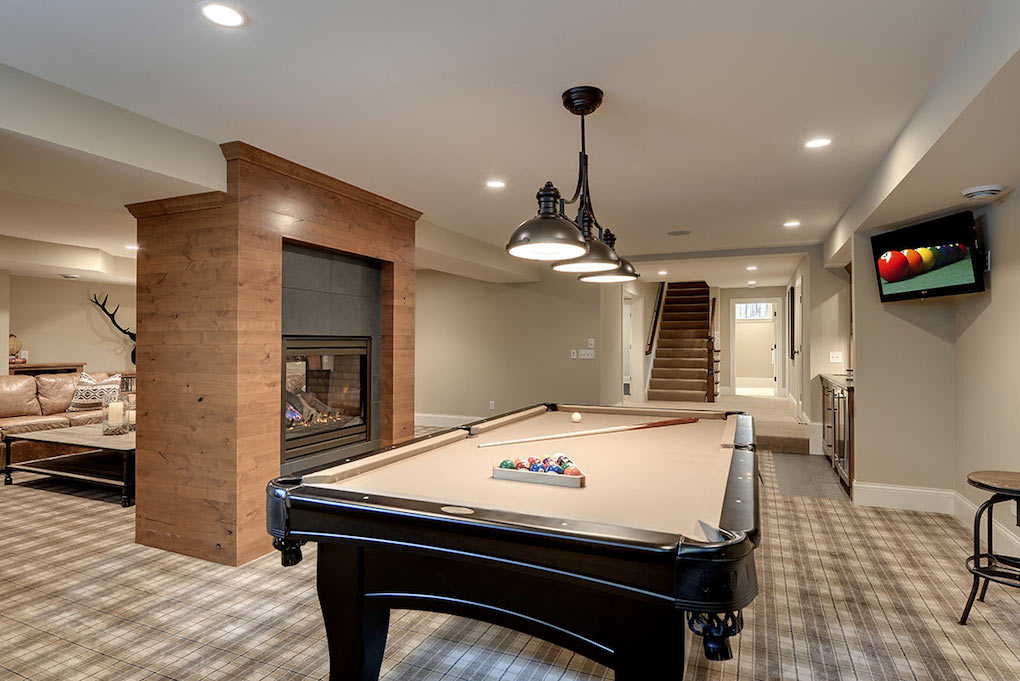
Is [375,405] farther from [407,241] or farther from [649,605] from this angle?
[649,605]

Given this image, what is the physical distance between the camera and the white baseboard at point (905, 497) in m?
3.96

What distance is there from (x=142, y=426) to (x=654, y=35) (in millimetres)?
3327

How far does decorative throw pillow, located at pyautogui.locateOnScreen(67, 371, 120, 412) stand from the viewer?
6.12 metres

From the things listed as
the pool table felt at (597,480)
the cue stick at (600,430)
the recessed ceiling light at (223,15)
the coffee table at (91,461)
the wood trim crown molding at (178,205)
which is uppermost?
the recessed ceiling light at (223,15)

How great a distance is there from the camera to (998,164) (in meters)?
2.58

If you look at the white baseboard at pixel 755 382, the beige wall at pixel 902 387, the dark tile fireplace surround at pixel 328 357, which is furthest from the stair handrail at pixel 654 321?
the dark tile fireplace surround at pixel 328 357

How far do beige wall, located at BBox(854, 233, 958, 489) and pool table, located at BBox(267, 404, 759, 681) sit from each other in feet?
8.41

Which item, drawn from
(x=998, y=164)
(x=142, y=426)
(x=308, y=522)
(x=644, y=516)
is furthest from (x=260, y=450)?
(x=998, y=164)

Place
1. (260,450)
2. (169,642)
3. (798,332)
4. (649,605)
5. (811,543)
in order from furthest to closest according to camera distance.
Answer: (798,332) < (811,543) < (260,450) < (169,642) < (649,605)

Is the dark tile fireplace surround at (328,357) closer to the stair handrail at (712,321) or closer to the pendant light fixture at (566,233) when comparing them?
the pendant light fixture at (566,233)

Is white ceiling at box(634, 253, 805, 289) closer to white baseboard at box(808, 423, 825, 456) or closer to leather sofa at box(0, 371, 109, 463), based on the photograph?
white baseboard at box(808, 423, 825, 456)

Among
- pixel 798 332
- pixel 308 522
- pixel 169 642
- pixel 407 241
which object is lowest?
pixel 169 642

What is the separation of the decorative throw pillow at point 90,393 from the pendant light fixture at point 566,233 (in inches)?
235

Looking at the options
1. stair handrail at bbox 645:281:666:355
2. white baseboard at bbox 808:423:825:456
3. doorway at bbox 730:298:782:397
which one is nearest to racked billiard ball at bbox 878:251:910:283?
white baseboard at bbox 808:423:825:456
